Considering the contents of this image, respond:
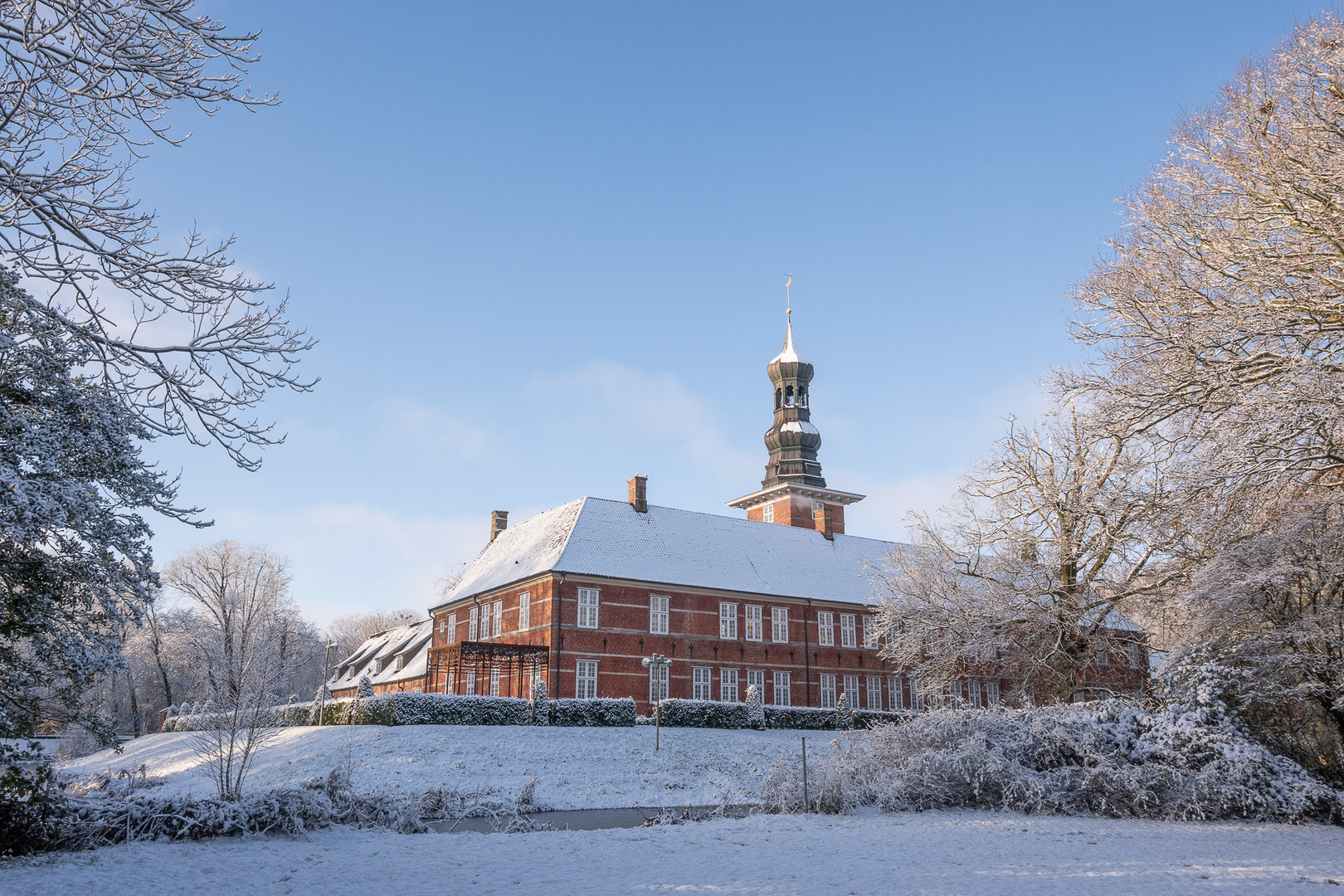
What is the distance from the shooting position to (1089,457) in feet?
63.9

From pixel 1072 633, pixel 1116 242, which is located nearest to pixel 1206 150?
pixel 1116 242

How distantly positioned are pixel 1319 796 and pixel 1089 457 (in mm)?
7720

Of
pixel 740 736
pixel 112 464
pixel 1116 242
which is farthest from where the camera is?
pixel 740 736

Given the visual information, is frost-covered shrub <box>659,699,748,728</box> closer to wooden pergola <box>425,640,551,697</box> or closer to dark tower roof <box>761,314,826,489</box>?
wooden pergola <box>425,640,551,697</box>

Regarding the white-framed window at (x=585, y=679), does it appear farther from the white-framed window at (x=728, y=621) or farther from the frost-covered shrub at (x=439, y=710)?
the white-framed window at (x=728, y=621)

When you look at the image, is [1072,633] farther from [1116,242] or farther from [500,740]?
[500,740]

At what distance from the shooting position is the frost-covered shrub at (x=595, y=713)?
2744cm

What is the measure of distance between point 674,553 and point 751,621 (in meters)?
3.96

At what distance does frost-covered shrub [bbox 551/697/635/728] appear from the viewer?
27.4 m

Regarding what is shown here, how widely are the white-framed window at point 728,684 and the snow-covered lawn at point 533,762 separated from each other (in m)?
5.88

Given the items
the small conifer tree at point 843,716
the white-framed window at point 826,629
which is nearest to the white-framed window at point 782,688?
the white-framed window at point 826,629

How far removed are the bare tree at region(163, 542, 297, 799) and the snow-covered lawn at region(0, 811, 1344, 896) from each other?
2.49 m

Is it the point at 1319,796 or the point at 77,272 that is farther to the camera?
the point at 1319,796

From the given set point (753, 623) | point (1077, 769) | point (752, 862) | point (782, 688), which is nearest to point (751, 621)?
point (753, 623)
